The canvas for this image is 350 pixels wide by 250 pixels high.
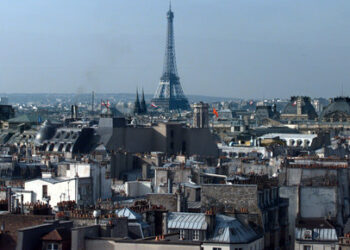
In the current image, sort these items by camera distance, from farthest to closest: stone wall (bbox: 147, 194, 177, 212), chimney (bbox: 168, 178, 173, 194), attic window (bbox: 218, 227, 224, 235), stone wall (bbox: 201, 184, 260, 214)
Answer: chimney (bbox: 168, 178, 173, 194), stone wall (bbox: 147, 194, 177, 212), stone wall (bbox: 201, 184, 260, 214), attic window (bbox: 218, 227, 224, 235)

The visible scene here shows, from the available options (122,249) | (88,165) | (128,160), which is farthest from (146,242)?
(128,160)

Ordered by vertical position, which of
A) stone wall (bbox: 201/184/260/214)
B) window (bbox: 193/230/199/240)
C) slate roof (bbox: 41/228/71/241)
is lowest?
window (bbox: 193/230/199/240)

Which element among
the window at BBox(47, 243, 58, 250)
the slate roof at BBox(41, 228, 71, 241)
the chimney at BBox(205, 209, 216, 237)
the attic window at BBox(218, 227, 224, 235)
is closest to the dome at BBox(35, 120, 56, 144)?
the chimney at BBox(205, 209, 216, 237)

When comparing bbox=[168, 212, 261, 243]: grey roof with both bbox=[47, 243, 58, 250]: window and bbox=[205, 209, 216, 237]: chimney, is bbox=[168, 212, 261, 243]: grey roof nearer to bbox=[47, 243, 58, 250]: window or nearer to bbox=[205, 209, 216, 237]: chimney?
bbox=[205, 209, 216, 237]: chimney

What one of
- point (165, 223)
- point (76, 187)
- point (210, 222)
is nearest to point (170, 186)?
point (76, 187)

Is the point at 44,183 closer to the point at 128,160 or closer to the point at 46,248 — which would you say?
the point at 46,248

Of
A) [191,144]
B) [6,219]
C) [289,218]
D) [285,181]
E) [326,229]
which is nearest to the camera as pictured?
[6,219]
